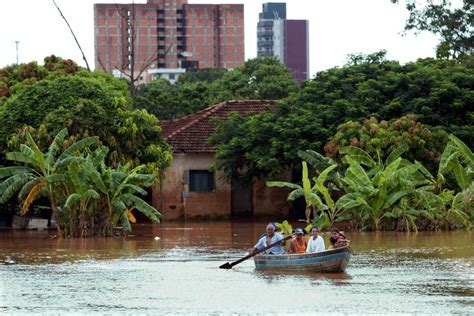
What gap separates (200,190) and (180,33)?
459 ft

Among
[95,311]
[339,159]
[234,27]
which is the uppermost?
[234,27]

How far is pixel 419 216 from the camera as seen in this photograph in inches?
1607

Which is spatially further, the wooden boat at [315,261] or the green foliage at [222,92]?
the green foliage at [222,92]

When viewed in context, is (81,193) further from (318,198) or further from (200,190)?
(200,190)

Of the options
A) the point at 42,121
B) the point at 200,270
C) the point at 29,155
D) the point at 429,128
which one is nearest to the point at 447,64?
the point at 429,128

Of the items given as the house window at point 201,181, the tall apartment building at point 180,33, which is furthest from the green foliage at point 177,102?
the tall apartment building at point 180,33

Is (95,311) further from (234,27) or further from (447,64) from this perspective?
(234,27)

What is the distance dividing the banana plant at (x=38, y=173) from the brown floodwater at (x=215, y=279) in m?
1.49

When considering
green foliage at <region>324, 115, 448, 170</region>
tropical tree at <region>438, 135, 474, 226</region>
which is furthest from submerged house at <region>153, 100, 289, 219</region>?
tropical tree at <region>438, 135, 474, 226</region>

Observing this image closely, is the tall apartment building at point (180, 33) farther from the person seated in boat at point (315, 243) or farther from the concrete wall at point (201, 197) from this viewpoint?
the person seated in boat at point (315, 243)

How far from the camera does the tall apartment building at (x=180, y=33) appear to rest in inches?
7264

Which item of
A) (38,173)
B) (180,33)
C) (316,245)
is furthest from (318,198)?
(180,33)

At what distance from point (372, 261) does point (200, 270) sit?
4434mm

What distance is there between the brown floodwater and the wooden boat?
0.56 ft
